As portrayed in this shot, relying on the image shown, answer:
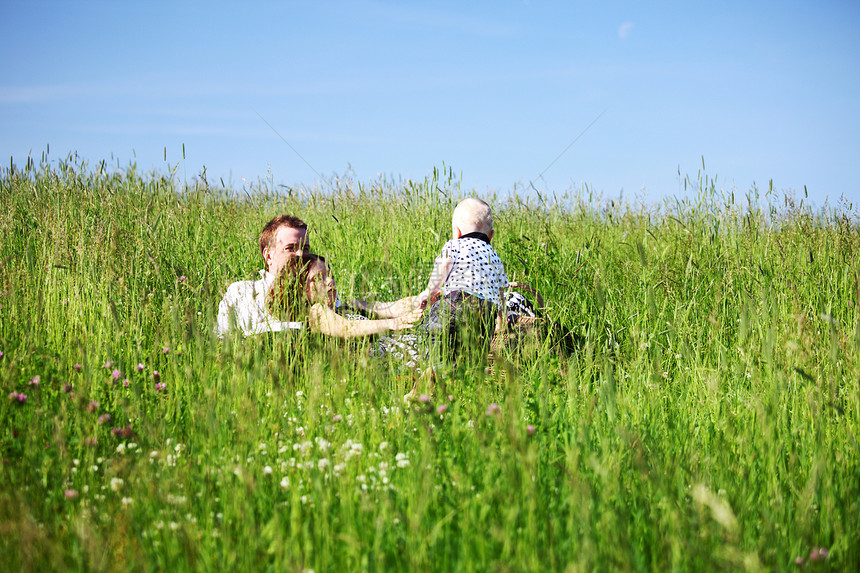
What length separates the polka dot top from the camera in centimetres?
383

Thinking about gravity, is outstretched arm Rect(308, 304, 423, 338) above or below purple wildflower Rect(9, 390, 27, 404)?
above

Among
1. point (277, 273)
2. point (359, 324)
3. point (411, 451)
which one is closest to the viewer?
point (411, 451)

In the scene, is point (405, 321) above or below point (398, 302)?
below

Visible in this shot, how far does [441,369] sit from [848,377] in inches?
73.8

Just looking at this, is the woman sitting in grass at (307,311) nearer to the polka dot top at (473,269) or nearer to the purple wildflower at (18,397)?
the polka dot top at (473,269)

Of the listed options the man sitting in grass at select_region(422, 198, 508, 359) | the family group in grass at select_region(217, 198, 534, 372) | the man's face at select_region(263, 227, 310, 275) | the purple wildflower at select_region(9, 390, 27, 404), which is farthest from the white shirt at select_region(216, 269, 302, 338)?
the purple wildflower at select_region(9, 390, 27, 404)

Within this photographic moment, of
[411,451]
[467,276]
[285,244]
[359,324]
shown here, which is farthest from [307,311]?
[411,451]

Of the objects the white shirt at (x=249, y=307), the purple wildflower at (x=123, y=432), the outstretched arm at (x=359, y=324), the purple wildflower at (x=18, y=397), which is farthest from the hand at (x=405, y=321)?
the purple wildflower at (x=18, y=397)

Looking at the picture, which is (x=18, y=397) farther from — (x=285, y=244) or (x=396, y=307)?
(x=396, y=307)

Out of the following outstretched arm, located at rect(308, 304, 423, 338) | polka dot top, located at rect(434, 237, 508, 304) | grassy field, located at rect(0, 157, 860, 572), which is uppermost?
polka dot top, located at rect(434, 237, 508, 304)

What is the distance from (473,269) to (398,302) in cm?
54

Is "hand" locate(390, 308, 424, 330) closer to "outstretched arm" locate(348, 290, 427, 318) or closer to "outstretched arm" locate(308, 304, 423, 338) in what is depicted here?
"outstretched arm" locate(308, 304, 423, 338)

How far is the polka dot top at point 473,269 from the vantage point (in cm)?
383

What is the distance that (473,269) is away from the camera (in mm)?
3916
